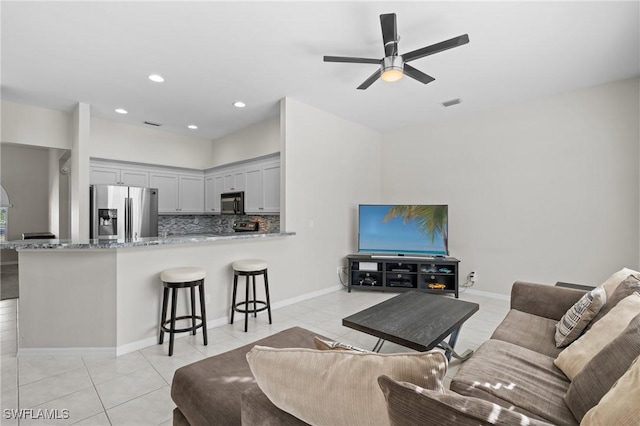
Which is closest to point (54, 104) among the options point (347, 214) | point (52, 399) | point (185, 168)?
point (185, 168)

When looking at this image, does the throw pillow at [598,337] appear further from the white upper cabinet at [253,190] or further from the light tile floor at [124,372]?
the white upper cabinet at [253,190]

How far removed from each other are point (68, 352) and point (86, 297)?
481 millimetres

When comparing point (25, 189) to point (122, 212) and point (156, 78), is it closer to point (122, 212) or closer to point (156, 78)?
point (122, 212)

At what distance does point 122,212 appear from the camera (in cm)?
473

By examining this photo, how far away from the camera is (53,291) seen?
2635 millimetres

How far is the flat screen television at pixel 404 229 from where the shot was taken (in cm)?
459

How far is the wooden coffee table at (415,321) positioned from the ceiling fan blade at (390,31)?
2.11 m

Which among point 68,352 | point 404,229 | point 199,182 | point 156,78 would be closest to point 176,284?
point 68,352

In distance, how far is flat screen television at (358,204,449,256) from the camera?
181 inches

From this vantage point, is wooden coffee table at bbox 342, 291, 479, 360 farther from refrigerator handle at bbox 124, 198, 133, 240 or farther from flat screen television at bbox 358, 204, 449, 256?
refrigerator handle at bbox 124, 198, 133, 240

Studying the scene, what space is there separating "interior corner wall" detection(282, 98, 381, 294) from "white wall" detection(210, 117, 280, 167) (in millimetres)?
655

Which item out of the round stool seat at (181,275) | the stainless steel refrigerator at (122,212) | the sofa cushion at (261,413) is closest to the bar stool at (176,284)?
the round stool seat at (181,275)

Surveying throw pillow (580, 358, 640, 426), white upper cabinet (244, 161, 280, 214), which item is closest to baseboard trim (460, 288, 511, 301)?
white upper cabinet (244, 161, 280, 214)

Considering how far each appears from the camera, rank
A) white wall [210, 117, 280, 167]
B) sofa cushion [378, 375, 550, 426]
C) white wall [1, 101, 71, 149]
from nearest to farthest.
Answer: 1. sofa cushion [378, 375, 550, 426]
2. white wall [1, 101, 71, 149]
3. white wall [210, 117, 280, 167]
